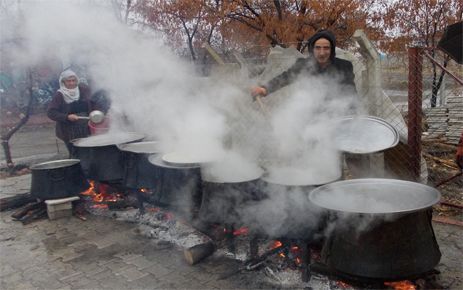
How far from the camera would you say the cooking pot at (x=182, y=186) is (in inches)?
170

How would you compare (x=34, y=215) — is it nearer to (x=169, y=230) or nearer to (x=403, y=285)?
(x=169, y=230)

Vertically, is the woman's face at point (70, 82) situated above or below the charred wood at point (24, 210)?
above

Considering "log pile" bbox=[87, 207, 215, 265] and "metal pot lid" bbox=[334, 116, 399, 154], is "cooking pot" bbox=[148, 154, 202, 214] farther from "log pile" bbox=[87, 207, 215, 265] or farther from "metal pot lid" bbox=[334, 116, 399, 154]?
"metal pot lid" bbox=[334, 116, 399, 154]

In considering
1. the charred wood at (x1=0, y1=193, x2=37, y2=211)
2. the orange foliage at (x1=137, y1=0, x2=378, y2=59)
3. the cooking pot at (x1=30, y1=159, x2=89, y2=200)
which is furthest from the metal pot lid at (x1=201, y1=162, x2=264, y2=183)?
the orange foliage at (x1=137, y1=0, x2=378, y2=59)

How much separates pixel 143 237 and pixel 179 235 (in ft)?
1.60

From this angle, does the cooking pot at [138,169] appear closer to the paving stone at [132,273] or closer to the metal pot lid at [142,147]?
the metal pot lid at [142,147]

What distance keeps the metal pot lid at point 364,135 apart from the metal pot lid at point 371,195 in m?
0.44

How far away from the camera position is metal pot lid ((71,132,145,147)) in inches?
242

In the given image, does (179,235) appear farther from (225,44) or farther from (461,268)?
(225,44)

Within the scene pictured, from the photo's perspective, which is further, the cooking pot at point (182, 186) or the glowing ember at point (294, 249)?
the cooking pot at point (182, 186)

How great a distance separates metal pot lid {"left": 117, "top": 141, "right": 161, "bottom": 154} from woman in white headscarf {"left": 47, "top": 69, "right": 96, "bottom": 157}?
1.58 metres

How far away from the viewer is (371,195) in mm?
3344

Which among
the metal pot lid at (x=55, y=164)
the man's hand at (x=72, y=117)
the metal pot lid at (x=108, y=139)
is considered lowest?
the metal pot lid at (x=55, y=164)

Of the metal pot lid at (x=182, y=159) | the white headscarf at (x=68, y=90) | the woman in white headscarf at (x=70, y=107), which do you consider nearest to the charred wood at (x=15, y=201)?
the woman in white headscarf at (x=70, y=107)
